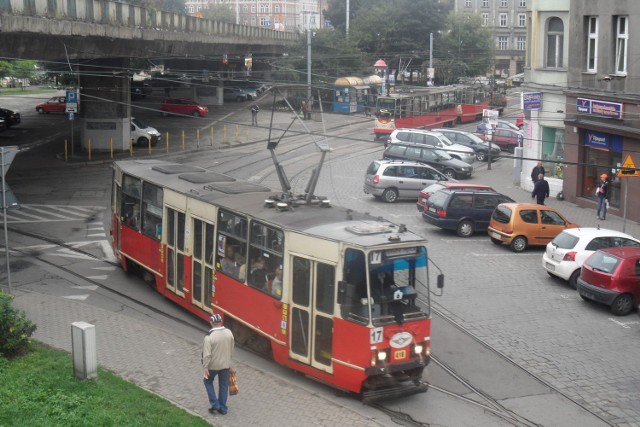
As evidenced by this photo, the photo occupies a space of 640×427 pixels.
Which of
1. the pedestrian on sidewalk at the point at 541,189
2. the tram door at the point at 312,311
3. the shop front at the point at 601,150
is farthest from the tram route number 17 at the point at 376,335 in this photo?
the pedestrian on sidewalk at the point at 541,189

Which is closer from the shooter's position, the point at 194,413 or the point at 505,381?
the point at 194,413

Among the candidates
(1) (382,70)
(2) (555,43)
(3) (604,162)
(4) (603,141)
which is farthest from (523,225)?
(1) (382,70)

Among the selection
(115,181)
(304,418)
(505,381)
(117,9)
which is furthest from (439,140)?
(304,418)

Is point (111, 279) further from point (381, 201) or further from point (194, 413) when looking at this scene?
point (381, 201)

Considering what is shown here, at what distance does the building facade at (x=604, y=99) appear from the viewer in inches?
1164

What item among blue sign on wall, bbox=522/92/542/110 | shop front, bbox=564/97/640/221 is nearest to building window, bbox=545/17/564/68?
blue sign on wall, bbox=522/92/542/110

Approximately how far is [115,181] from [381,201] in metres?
13.9

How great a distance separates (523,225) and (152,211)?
11.1m

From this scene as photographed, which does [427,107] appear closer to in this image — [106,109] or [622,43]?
[106,109]

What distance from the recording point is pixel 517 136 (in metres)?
51.8

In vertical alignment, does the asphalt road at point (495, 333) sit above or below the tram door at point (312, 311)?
below

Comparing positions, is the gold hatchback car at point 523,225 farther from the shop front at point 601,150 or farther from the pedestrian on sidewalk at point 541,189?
the pedestrian on sidewalk at point 541,189

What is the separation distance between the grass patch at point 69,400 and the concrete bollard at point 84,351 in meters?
0.13

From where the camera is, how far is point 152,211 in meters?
18.9
